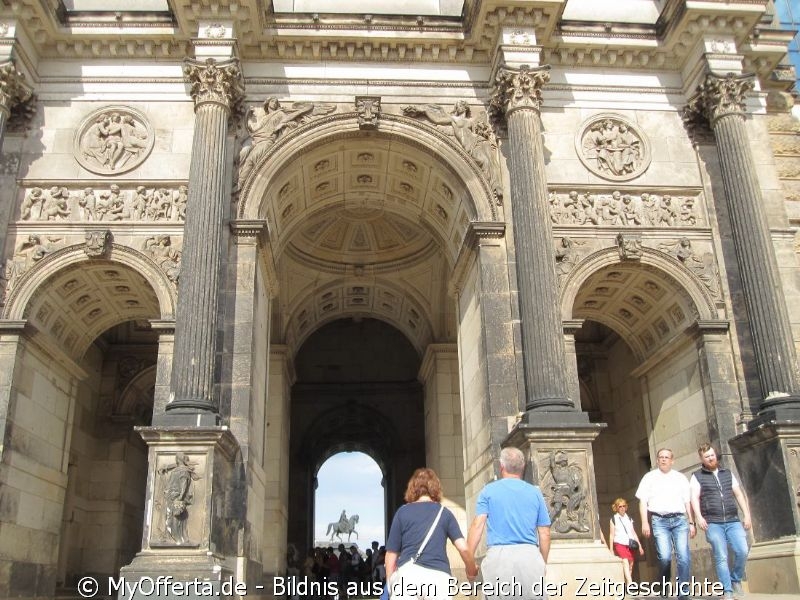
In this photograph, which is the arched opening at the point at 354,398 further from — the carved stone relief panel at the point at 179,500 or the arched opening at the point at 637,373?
the carved stone relief panel at the point at 179,500

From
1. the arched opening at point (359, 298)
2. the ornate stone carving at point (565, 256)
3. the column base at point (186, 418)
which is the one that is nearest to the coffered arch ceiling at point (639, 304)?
the ornate stone carving at point (565, 256)

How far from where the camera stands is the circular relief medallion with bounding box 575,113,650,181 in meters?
15.4

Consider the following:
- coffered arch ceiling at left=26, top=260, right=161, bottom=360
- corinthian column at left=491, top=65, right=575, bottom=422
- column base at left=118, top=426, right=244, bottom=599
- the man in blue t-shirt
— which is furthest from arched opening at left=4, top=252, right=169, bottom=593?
the man in blue t-shirt

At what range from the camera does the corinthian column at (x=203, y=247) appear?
12008mm

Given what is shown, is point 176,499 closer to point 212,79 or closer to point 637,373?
point 212,79

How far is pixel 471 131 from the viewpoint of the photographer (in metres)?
15.3

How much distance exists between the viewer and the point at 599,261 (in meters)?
14.7

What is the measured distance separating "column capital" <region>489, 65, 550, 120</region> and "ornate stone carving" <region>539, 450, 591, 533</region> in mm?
7032

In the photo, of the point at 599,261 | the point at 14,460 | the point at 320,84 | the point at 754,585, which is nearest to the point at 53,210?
the point at 14,460

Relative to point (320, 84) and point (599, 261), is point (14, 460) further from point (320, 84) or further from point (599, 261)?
point (599, 261)

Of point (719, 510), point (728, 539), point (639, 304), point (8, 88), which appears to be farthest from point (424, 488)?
point (8, 88)

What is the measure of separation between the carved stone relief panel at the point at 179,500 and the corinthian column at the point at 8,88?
745cm

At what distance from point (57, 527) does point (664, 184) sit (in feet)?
47.1

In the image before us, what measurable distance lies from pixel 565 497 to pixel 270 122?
925 centimetres
